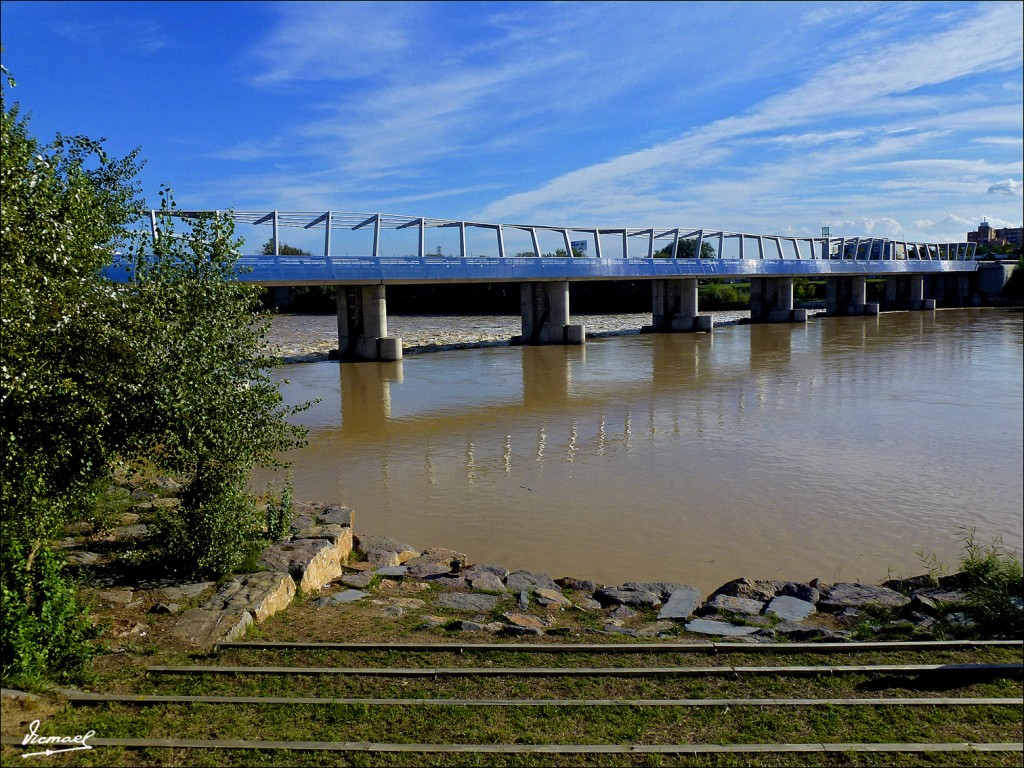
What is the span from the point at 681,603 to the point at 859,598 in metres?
1.74

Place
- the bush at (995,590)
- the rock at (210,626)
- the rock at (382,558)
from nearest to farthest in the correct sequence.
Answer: the rock at (210,626)
the bush at (995,590)
the rock at (382,558)

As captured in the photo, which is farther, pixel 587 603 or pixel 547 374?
pixel 547 374

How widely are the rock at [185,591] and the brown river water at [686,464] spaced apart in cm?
323

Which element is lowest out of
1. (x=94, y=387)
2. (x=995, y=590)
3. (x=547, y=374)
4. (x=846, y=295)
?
(x=995, y=590)

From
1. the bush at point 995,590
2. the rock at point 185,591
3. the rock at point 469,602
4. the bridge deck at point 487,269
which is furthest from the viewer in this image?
the bridge deck at point 487,269

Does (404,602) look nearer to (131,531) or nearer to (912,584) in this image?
(131,531)

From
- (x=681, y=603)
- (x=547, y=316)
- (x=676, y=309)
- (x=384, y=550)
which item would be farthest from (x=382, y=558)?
(x=676, y=309)

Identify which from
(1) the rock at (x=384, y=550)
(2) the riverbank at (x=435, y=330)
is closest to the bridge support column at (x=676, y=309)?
(2) the riverbank at (x=435, y=330)

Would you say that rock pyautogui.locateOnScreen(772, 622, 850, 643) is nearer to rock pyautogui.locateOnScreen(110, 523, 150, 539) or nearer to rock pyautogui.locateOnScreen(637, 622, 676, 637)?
rock pyautogui.locateOnScreen(637, 622, 676, 637)

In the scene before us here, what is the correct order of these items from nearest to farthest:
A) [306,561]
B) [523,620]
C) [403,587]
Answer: [523,620] → [306,561] → [403,587]

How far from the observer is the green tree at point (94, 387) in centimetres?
575

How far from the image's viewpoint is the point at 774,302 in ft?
195

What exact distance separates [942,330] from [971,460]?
1436 inches

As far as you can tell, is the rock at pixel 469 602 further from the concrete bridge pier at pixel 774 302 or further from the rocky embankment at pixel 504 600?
the concrete bridge pier at pixel 774 302
